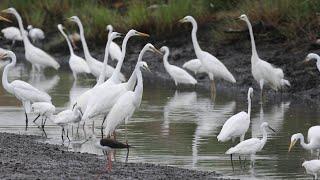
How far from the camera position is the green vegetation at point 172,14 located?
950 inches

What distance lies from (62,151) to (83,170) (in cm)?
202

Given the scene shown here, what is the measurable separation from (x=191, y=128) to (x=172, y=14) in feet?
40.6

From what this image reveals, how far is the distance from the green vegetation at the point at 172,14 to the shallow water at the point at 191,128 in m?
3.08

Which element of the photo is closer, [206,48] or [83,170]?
[83,170]


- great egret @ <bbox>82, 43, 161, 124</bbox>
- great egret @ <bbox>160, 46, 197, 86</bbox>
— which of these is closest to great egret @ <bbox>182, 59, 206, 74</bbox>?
great egret @ <bbox>160, 46, 197, 86</bbox>

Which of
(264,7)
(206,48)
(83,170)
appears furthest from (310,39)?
(83,170)

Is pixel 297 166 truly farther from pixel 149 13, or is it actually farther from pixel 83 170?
pixel 149 13

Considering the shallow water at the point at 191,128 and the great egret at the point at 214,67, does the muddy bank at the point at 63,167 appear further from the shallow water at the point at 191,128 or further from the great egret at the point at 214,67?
the great egret at the point at 214,67

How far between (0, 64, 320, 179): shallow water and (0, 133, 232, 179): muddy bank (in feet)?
2.36

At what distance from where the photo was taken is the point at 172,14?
2859 cm

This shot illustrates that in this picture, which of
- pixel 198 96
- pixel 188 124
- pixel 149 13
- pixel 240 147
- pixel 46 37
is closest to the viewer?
pixel 240 147

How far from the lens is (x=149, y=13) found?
2939 cm

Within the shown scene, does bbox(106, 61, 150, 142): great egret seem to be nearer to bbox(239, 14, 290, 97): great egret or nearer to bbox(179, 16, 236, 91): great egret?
bbox(239, 14, 290, 97): great egret

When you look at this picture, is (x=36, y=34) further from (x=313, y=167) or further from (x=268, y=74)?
(x=313, y=167)
